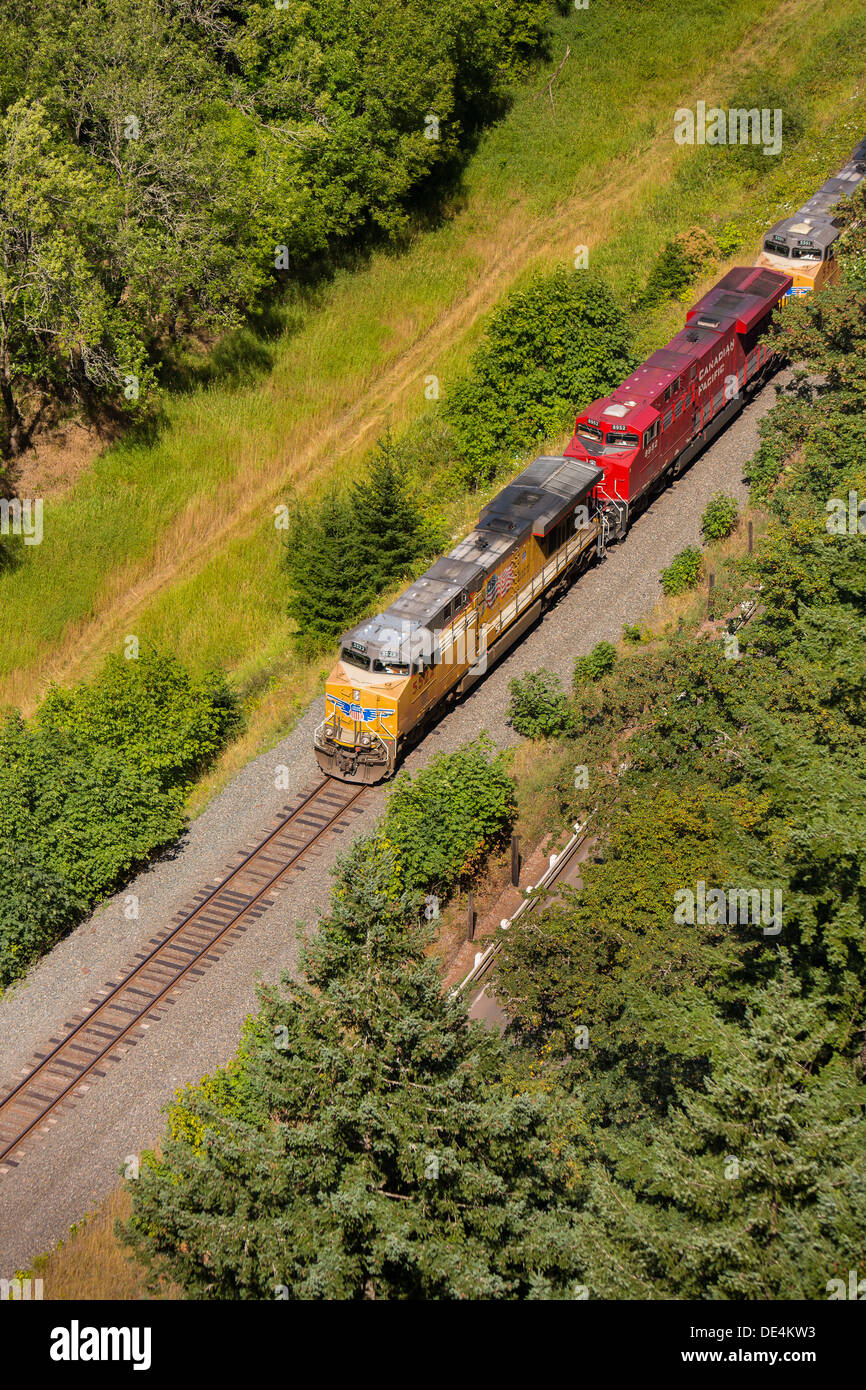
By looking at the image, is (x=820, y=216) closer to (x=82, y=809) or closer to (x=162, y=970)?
(x=82, y=809)

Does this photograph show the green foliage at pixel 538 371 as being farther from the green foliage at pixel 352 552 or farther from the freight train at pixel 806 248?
the freight train at pixel 806 248

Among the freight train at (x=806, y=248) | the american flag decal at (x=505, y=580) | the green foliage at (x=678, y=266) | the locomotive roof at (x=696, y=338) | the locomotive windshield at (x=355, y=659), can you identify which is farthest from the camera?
the green foliage at (x=678, y=266)

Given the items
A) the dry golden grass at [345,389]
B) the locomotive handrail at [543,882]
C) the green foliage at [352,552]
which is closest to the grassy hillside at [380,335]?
the dry golden grass at [345,389]

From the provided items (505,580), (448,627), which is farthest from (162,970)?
(505,580)

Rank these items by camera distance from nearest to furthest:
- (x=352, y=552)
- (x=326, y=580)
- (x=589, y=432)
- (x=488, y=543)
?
1. (x=488, y=543)
2. (x=589, y=432)
3. (x=326, y=580)
4. (x=352, y=552)

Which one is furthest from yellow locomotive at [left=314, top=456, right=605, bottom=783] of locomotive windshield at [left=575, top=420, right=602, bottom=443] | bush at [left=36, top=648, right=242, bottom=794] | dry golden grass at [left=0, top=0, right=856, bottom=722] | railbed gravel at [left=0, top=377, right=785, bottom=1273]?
dry golden grass at [left=0, top=0, right=856, bottom=722]

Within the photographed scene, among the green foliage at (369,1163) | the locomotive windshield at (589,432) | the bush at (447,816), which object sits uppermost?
the locomotive windshield at (589,432)

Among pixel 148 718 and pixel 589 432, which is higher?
pixel 589 432
